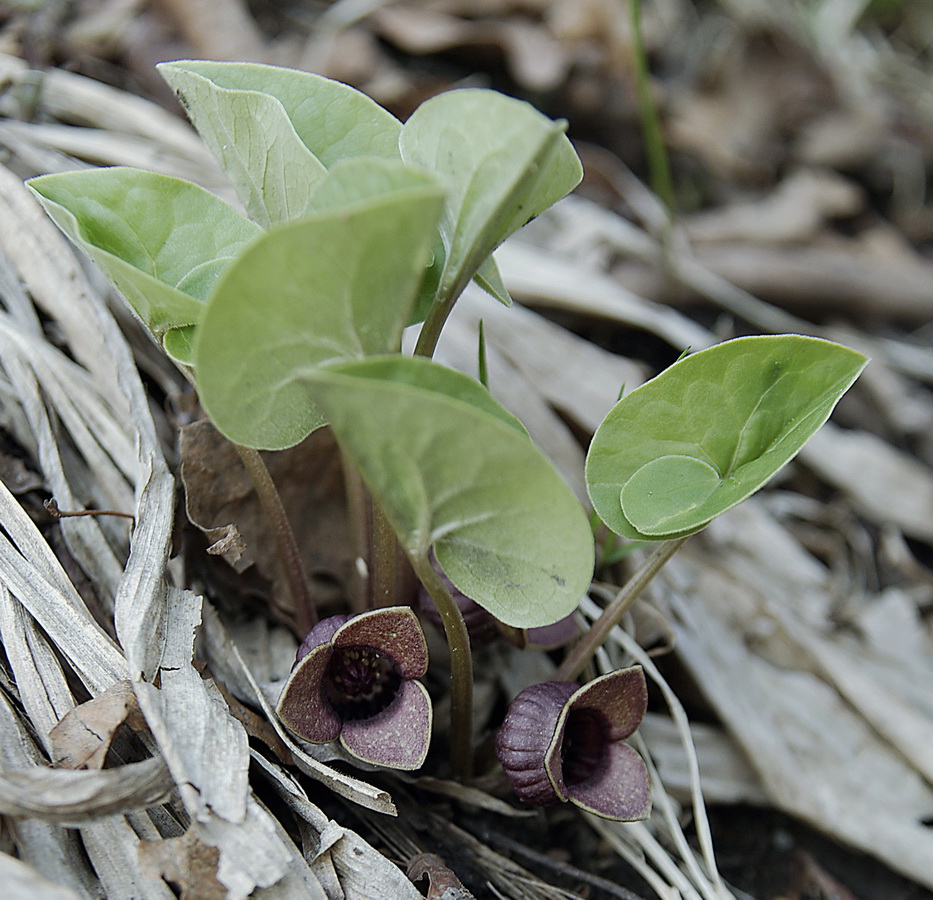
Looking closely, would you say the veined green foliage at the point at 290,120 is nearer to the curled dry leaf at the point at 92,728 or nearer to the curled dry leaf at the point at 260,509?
the curled dry leaf at the point at 260,509

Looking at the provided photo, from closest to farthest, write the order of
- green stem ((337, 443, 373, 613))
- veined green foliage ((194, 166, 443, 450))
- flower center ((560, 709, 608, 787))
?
veined green foliage ((194, 166, 443, 450)), flower center ((560, 709, 608, 787)), green stem ((337, 443, 373, 613))

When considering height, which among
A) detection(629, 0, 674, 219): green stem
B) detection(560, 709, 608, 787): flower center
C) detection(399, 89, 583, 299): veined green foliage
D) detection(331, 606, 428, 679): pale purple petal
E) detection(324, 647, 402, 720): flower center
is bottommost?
detection(324, 647, 402, 720): flower center

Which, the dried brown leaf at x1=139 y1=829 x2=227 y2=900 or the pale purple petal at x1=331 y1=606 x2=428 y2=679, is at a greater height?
the pale purple petal at x1=331 y1=606 x2=428 y2=679

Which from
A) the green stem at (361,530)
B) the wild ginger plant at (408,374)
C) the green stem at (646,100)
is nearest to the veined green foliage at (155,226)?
the wild ginger plant at (408,374)

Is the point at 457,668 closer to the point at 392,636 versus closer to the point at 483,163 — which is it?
the point at 392,636

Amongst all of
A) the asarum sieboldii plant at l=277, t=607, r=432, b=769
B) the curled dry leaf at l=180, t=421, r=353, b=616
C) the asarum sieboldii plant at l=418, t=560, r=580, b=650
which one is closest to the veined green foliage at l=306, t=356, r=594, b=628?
the asarum sieboldii plant at l=277, t=607, r=432, b=769

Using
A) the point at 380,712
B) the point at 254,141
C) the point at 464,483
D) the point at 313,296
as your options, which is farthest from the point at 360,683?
the point at 254,141

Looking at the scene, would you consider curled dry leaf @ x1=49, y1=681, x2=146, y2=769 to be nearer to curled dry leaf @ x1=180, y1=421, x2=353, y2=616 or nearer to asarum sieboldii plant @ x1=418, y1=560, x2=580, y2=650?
curled dry leaf @ x1=180, y1=421, x2=353, y2=616
